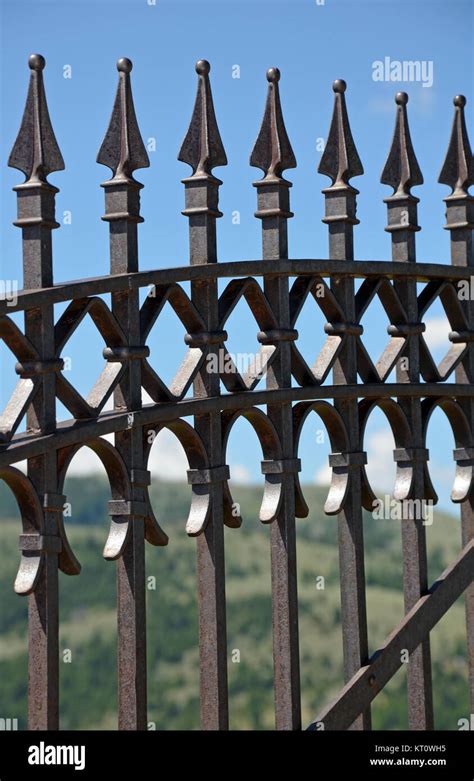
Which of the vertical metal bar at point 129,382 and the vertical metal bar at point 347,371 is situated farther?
the vertical metal bar at point 347,371

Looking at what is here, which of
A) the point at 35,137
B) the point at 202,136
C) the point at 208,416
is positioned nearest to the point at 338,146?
the point at 202,136

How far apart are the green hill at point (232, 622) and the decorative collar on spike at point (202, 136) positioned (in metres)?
22.9

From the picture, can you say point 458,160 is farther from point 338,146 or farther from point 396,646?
point 396,646

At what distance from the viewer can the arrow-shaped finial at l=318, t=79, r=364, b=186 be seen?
4.78 meters

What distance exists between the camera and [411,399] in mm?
4992

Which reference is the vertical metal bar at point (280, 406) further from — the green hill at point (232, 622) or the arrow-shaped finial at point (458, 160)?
the green hill at point (232, 622)

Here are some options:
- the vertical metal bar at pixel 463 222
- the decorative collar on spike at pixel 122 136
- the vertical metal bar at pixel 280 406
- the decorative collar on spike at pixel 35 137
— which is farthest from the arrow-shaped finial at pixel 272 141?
the vertical metal bar at pixel 463 222

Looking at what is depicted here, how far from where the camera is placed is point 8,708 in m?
29.6

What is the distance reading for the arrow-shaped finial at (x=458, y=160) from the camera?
17.5ft

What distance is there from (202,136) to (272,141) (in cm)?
36

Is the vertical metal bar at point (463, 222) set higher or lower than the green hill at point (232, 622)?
higher

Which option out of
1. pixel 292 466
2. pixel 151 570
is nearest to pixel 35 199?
pixel 292 466

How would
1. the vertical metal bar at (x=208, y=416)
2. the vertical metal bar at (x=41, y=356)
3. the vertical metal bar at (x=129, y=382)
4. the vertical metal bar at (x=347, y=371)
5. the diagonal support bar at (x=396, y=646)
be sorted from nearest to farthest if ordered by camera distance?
1. the vertical metal bar at (x=41, y=356)
2. the vertical metal bar at (x=129, y=382)
3. the vertical metal bar at (x=208, y=416)
4. the diagonal support bar at (x=396, y=646)
5. the vertical metal bar at (x=347, y=371)
